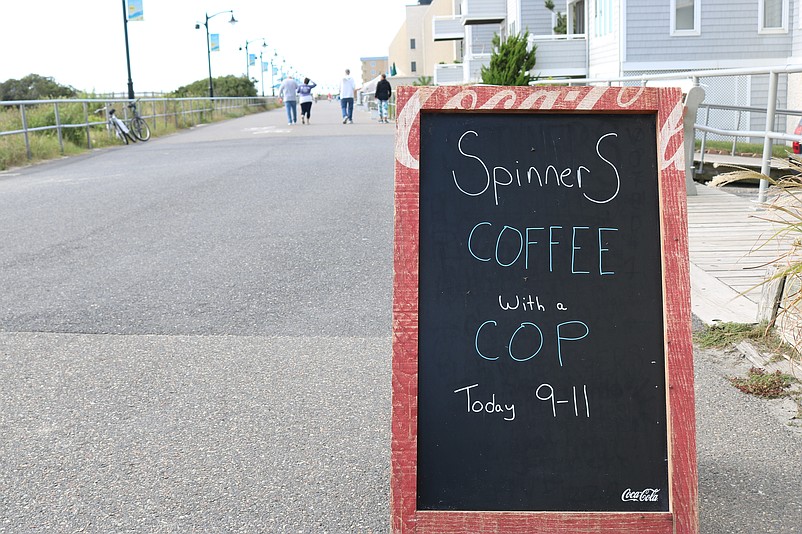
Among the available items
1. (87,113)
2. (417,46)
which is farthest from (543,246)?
(417,46)

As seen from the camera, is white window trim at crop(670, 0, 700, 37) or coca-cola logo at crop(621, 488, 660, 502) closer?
coca-cola logo at crop(621, 488, 660, 502)

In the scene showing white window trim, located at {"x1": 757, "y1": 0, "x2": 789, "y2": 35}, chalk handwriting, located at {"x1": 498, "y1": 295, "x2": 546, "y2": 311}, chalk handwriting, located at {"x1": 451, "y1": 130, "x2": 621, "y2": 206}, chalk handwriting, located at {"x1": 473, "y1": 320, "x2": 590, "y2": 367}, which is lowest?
chalk handwriting, located at {"x1": 473, "y1": 320, "x2": 590, "y2": 367}

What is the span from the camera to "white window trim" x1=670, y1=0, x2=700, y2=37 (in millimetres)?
27422

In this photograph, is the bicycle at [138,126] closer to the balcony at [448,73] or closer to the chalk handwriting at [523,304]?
the balcony at [448,73]

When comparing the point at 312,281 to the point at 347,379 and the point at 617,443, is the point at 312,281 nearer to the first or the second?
the point at 347,379

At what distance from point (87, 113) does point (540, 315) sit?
869 inches

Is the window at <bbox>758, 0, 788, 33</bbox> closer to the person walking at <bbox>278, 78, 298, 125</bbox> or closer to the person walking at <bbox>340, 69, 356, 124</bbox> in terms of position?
the person walking at <bbox>340, 69, 356, 124</bbox>

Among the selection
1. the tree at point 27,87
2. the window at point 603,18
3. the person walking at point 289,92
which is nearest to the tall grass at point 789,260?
the window at point 603,18

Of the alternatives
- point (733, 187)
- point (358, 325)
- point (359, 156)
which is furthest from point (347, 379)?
point (359, 156)

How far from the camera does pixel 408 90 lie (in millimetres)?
3182

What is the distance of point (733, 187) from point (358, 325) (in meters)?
8.13

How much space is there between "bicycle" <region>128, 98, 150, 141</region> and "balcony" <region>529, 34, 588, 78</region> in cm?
1320

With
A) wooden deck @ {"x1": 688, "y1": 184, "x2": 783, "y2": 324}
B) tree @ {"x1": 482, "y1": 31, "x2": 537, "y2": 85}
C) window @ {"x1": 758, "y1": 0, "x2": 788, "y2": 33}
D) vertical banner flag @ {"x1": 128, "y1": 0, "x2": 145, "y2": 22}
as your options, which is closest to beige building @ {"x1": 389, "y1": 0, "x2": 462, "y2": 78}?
tree @ {"x1": 482, "y1": 31, "x2": 537, "y2": 85}

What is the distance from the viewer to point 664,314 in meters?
3.07
